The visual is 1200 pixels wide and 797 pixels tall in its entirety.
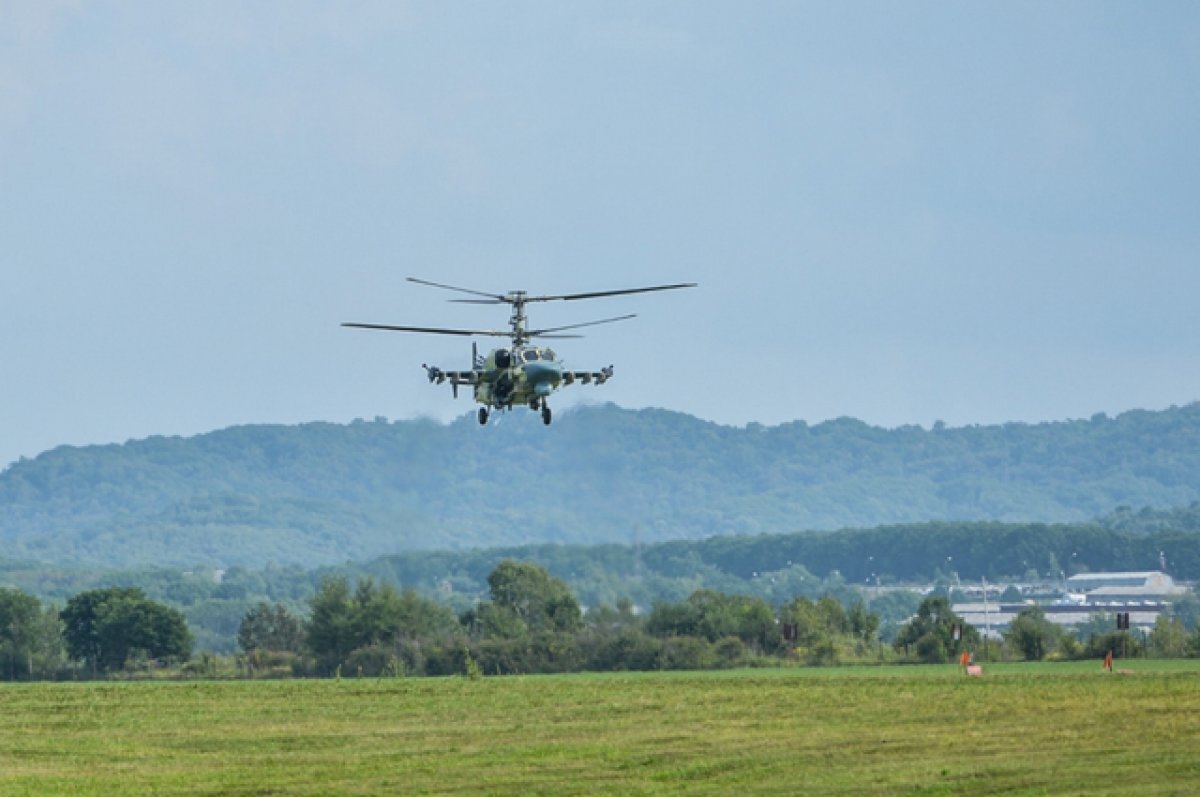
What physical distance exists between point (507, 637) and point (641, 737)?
50.8 m

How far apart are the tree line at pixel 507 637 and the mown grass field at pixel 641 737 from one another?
54.2ft

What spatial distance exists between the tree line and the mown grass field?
16.5m

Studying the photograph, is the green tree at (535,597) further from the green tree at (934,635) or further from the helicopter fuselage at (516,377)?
the helicopter fuselage at (516,377)

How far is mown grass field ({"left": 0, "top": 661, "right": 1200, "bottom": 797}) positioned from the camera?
47.8 m

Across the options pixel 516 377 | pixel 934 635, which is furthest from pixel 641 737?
pixel 934 635

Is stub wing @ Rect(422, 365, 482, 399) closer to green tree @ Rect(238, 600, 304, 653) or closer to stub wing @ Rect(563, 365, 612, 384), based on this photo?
stub wing @ Rect(563, 365, 612, 384)

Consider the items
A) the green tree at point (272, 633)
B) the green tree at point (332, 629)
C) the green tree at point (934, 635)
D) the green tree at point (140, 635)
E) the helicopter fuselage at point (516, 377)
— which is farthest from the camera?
the green tree at point (272, 633)

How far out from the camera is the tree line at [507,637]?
99.1m

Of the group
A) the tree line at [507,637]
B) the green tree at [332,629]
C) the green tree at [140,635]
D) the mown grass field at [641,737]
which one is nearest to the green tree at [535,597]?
the tree line at [507,637]

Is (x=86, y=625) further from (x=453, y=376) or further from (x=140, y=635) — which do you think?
(x=453, y=376)

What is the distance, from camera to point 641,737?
2274 inches

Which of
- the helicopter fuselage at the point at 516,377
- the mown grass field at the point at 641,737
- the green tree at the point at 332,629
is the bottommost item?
the mown grass field at the point at 641,737

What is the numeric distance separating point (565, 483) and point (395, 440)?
767cm

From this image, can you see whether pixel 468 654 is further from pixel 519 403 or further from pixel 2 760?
pixel 2 760
